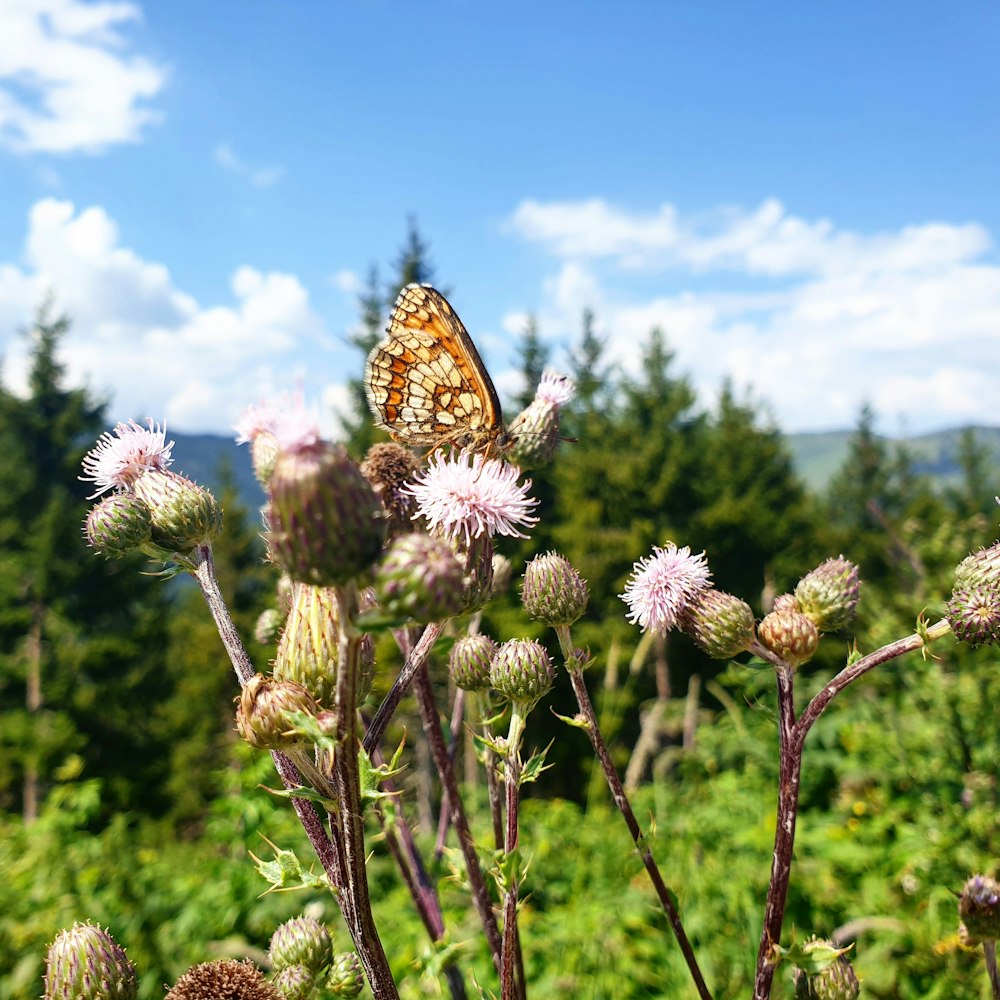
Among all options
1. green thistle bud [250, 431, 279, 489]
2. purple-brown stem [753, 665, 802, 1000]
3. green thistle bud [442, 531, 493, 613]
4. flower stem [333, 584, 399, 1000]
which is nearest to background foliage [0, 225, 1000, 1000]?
purple-brown stem [753, 665, 802, 1000]

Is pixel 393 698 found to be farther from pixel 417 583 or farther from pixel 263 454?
pixel 263 454

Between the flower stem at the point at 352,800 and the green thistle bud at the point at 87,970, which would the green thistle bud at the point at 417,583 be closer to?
the flower stem at the point at 352,800

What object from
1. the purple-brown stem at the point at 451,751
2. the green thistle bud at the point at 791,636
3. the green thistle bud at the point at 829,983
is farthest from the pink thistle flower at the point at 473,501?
the green thistle bud at the point at 829,983

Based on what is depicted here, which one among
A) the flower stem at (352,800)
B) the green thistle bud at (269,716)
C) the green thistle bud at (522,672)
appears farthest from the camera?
the green thistle bud at (522,672)

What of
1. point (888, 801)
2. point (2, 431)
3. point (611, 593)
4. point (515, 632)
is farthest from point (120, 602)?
point (888, 801)

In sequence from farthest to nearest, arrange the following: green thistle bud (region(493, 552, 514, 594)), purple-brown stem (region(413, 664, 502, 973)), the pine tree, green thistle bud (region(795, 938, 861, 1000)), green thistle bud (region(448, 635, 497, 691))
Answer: the pine tree → green thistle bud (region(493, 552, 514, 594)) → green thistle bud (region(448, 635, 497, 691)) → purple-brown stem (region(413, 664, 502, 973)) → green thistle bud (region(795, 938, 861, 1000))

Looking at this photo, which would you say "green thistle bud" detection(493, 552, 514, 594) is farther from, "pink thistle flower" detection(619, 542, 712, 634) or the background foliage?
"pink thistle flower" detection(619, 542, 712, 634)

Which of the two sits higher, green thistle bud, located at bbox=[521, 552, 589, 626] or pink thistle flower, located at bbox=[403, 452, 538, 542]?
pink thistle flower, located at bbox=[403, 452, 538, 542]
